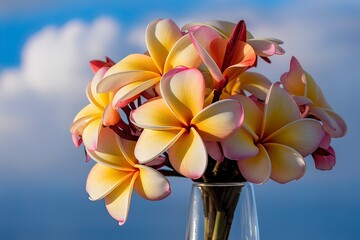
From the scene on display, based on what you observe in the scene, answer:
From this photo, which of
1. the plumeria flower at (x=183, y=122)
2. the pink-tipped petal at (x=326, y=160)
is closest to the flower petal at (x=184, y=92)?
the plumeria flower at (x=183, y=122)

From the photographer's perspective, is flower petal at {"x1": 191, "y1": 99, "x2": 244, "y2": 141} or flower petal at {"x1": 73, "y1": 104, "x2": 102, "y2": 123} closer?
flower petal at {"x1": 191, "y1": 99, "x2": 244, "y2": 141}

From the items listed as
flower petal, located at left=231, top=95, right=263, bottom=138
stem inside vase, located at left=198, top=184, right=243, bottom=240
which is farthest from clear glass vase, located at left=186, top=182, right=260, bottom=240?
flower petal, located at left=231, top=95, right=263, bottom=138

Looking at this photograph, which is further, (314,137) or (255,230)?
(255,230)

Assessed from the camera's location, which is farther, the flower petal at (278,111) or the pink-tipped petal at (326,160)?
the pink-tipped petal at (326,160)

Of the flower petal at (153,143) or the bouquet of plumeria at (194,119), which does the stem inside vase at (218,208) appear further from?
the flower petal at (153,143)

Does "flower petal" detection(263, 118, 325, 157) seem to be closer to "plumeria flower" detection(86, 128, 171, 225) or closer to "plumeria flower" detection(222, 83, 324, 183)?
"plumeria flower" detection(222, 83, 324, 183)

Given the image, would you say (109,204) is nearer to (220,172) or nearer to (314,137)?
(220,172)

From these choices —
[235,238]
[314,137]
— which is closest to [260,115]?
[314,137]
